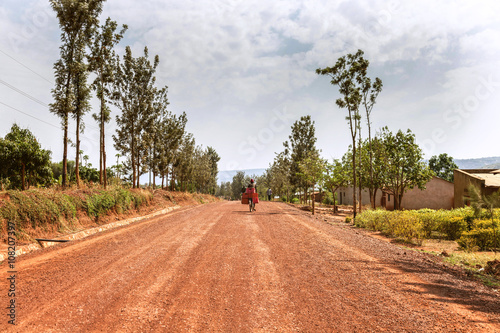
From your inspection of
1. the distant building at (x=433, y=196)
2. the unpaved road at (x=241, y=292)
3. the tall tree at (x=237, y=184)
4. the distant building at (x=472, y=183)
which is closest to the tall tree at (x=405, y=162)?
the distant building at (x=472, y=183)

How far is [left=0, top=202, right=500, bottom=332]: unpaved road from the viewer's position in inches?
157

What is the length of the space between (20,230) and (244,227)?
8313 mm

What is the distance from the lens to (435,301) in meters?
4.84

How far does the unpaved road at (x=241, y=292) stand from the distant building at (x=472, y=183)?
1819cm

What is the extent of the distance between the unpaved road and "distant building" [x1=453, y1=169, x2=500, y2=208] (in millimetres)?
18187

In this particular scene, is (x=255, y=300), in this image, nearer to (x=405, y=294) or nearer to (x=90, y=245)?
(x=405, y=294)

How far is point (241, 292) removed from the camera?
5.12m

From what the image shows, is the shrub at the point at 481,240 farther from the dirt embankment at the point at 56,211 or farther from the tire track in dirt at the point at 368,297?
the dirt embankment at the point at 56,211

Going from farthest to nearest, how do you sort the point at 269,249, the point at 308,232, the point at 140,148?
the point at 140,148 → the point at 308,232 → the point at 269,249

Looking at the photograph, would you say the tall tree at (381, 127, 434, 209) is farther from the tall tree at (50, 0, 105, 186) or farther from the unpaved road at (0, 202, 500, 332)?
the tall tree at (50, 0, 105, 186)

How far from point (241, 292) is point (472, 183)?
2656 centimetres

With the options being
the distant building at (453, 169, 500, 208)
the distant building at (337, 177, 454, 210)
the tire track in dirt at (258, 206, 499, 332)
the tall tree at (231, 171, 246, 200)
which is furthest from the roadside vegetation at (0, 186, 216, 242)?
the tall tree at (231, 171, 246, 200)

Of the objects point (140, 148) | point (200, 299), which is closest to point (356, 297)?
point (200, 299)

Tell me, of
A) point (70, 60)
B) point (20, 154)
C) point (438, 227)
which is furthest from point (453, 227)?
point (20, 154)
